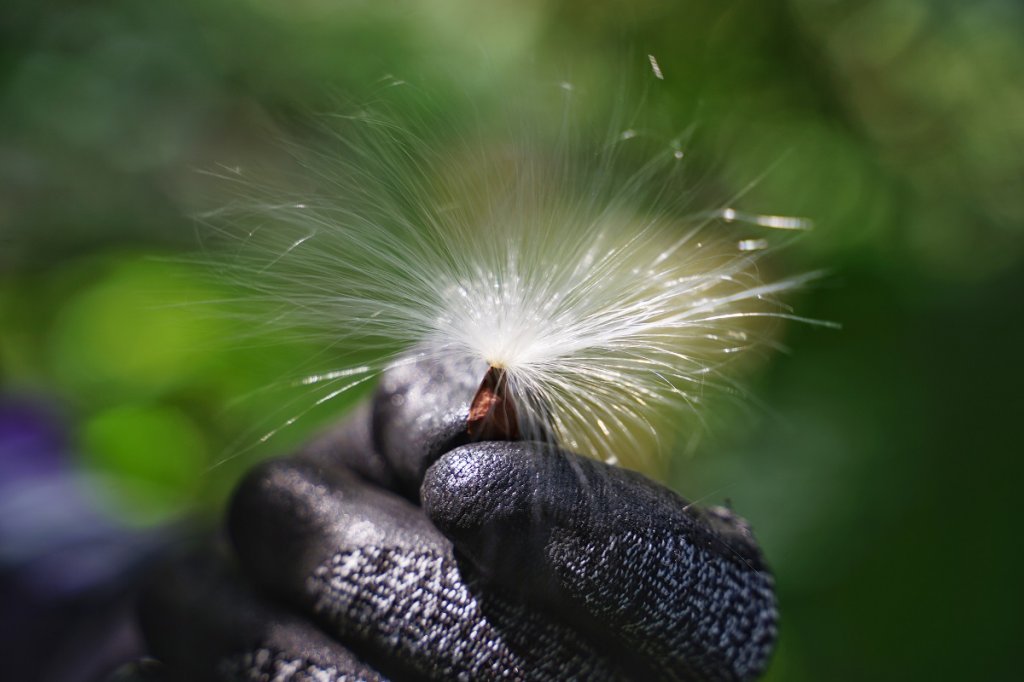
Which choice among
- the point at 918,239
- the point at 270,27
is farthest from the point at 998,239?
the point at 270,27

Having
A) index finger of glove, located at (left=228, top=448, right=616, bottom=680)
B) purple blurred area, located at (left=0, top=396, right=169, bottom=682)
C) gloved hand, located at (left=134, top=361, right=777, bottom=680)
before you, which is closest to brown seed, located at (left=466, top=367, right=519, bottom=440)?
gloved hand, located at (left=134, top=361, right=777, bottom=680)

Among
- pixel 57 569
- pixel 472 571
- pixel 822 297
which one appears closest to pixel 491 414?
pixel 472 571

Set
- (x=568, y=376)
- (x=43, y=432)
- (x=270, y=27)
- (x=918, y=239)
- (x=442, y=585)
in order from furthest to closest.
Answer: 1. (x=270, y=27)
2. (x=918, y=239)
3. (x=43, y=432)
4. (x=568, y=376)
5. (x=442, y=585)

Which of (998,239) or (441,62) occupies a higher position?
(998,239)

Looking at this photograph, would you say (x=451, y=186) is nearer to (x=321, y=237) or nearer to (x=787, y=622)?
(x=321, y=237)

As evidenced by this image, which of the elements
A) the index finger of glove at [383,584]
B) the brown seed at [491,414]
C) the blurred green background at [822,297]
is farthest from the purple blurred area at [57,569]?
the brown seed at [491,414]

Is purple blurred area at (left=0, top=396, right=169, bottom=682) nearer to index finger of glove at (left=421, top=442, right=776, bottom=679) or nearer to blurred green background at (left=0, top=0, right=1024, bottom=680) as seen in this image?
blurred green background at (left=0, top=0, right=1024, bottom=680)

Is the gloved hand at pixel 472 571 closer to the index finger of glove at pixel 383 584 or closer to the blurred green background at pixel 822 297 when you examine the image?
the index finger of glove at pixel 383 584
